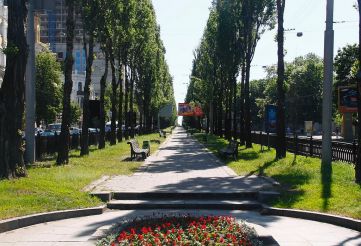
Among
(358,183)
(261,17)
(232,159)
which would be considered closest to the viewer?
(358,183)

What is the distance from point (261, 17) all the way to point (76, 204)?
26888mm

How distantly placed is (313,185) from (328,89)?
19.9ft

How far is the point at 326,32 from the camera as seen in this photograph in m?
19.3

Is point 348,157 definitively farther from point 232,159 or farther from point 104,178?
point 104,178

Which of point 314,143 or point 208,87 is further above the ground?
point 208,87

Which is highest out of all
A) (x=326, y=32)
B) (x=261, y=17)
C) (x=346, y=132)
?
(x=261, y=17)

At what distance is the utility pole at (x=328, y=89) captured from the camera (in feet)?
61.6

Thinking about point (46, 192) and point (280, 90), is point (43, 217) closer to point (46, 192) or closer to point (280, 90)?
point (46, 192)

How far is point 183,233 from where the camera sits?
7.89 metres

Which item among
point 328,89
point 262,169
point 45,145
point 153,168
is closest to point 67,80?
point 45,145

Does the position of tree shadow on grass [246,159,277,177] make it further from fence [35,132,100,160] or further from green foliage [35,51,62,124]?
green foliage [35,51,62,124]

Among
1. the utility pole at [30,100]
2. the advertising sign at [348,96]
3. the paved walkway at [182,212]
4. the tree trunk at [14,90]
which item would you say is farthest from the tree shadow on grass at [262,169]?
the utility pole at [30,100]

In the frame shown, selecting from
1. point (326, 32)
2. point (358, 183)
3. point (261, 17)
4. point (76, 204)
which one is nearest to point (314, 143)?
point (326, 32)

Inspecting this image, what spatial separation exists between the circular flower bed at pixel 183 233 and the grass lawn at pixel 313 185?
304 cm
